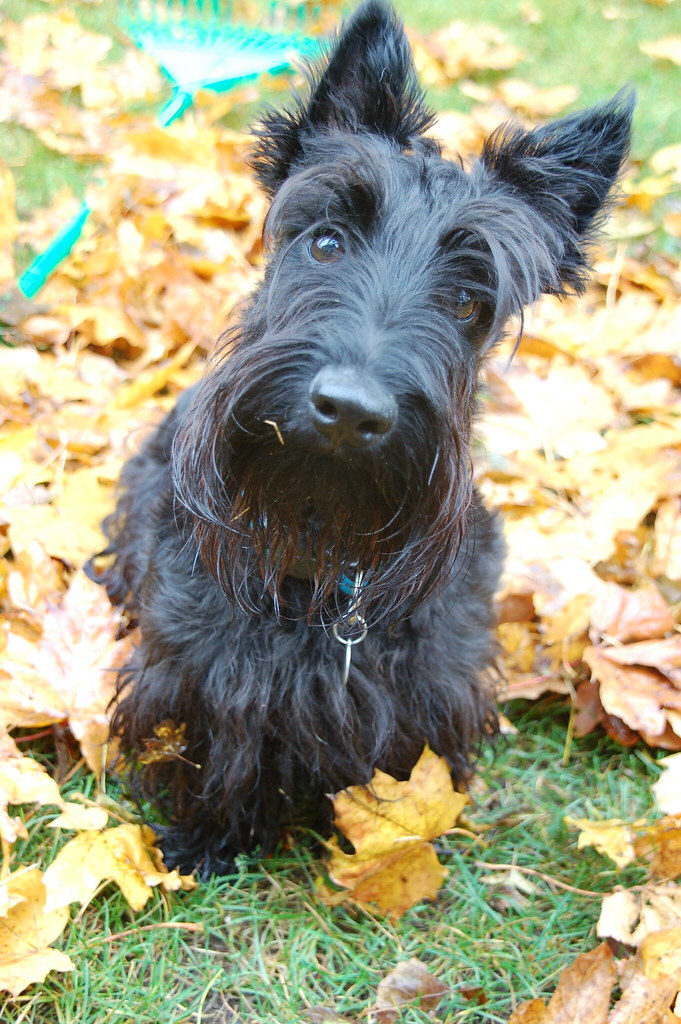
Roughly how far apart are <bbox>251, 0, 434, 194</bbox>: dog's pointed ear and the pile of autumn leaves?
3.10 feet

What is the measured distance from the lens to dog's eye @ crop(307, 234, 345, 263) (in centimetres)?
184

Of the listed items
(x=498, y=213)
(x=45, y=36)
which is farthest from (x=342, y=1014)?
(x=45, y=36)

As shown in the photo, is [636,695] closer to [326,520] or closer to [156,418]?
[326,520]

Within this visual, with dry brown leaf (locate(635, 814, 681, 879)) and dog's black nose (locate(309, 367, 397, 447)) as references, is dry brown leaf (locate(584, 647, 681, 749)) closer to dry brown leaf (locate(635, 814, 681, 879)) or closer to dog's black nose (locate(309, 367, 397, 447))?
dry brown leaf (locate(635, 814, 681, 879))

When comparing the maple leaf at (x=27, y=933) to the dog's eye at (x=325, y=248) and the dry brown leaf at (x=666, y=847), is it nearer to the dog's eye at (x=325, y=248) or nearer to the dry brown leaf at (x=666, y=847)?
the dry brown leaf at (x=666, y=847)

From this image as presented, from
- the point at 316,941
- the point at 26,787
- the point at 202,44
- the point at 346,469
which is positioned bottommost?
the point at 316,941

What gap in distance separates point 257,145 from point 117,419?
135 centimetres

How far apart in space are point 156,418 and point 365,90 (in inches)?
60.7

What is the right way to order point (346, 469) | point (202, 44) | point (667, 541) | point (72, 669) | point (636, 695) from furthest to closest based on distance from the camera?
point (202, 44)
point (667, 541)
point (636, 695)
point (72, 669)
point (346, 469)

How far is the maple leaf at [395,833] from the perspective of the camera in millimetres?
1993

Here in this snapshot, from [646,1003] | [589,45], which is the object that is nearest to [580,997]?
[646,1003]

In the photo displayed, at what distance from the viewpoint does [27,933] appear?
1.76 metres

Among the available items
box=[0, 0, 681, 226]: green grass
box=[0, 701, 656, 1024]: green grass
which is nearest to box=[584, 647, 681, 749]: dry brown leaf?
box=[0, 701, 656, 1024]: green grass

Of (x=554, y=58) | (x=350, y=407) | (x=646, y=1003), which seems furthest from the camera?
(x=554, y=58)
